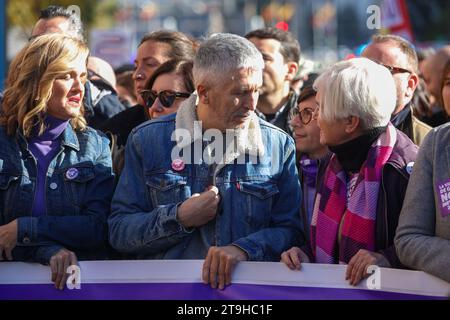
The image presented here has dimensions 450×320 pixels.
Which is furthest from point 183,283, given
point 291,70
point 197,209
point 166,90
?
point 291,70

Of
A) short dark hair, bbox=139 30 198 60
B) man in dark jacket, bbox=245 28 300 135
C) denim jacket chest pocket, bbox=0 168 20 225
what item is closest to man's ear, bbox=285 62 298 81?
man in dark jacket, bbox=245 28 300 135

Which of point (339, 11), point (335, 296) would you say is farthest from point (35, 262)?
point (339, 11)

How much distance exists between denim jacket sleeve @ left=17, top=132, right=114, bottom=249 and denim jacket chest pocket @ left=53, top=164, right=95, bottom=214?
0.8 inches

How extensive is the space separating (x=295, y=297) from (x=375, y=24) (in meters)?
2.33

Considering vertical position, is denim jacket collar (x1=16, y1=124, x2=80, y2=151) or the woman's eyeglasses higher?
denim jacket collar (x1=16, y1=124, x2=80, y2=151)

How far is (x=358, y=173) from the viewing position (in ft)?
13.8

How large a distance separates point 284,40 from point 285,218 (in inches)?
115

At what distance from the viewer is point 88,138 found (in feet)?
15.3

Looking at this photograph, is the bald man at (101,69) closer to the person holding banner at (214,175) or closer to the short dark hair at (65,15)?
the short dark hair at (65,15)

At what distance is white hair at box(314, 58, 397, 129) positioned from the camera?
414cm

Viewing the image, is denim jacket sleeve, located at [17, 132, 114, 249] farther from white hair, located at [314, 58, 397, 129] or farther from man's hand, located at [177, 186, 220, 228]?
white hair, located at [314, 58, 397, 129]

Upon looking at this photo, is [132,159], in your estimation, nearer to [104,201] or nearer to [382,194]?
[104,201]

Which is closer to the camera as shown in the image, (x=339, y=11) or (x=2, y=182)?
(x=2, y=182)

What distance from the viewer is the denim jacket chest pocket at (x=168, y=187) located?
172 inches
